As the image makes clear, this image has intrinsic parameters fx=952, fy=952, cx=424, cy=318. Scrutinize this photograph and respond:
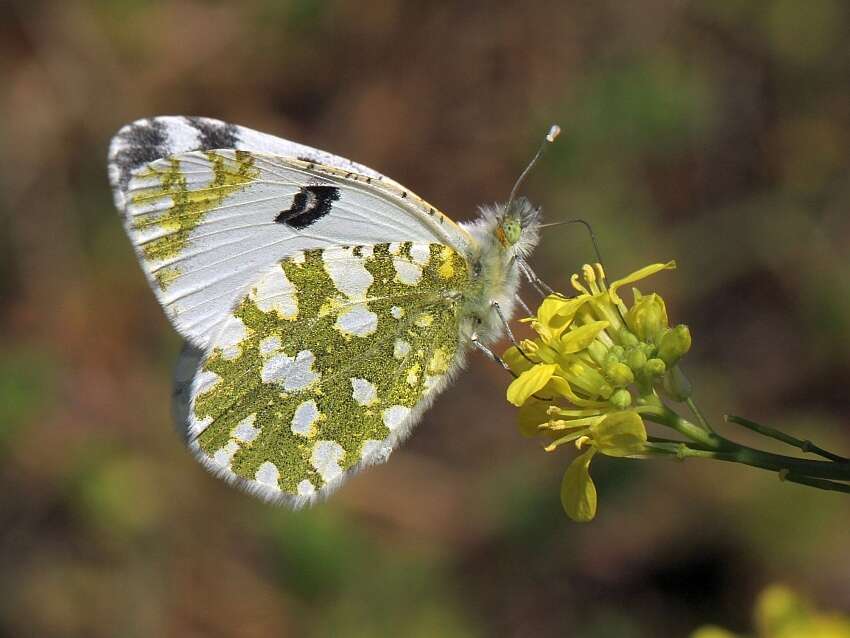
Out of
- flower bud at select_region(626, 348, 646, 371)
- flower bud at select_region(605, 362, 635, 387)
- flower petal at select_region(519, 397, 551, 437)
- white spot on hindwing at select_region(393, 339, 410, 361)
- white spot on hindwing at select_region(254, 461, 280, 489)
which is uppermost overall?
→ flower bud at select_region(626, 348, 646, 371)

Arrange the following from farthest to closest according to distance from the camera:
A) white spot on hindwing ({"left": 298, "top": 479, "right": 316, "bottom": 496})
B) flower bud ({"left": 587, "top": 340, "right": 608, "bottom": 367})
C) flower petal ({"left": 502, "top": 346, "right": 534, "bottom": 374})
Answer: white spot on hindwing ({"left": 298, "top": 479, "right": 316, "bottom": 496}) < flower petal ({"left": 502, "top": 346, "right": 534, "bottom": 374}) < flower bud ({"left": 587, "top": 340, "right": 608, "bottom": 367})

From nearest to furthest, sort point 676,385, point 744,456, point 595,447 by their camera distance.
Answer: point 744,456 < point 595,447 < point 676,385

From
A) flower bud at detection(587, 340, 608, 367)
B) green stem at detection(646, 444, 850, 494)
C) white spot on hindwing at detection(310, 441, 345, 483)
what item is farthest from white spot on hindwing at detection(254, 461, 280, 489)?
green stem at detection(646, 444, 850, 494)

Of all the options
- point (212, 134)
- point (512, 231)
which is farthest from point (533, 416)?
point (212, 134)

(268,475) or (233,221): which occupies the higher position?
(233,221)

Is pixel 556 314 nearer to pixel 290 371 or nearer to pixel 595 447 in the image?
pixel 595 447

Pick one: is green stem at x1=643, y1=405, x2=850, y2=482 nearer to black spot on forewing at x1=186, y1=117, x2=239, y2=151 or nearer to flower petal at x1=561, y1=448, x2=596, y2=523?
flower petal at x1=561, y1=448, x2=596, y2=523

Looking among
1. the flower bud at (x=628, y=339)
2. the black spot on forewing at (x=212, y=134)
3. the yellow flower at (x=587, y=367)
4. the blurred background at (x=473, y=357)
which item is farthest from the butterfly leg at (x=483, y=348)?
the blurred background at (x=473, y=357)
